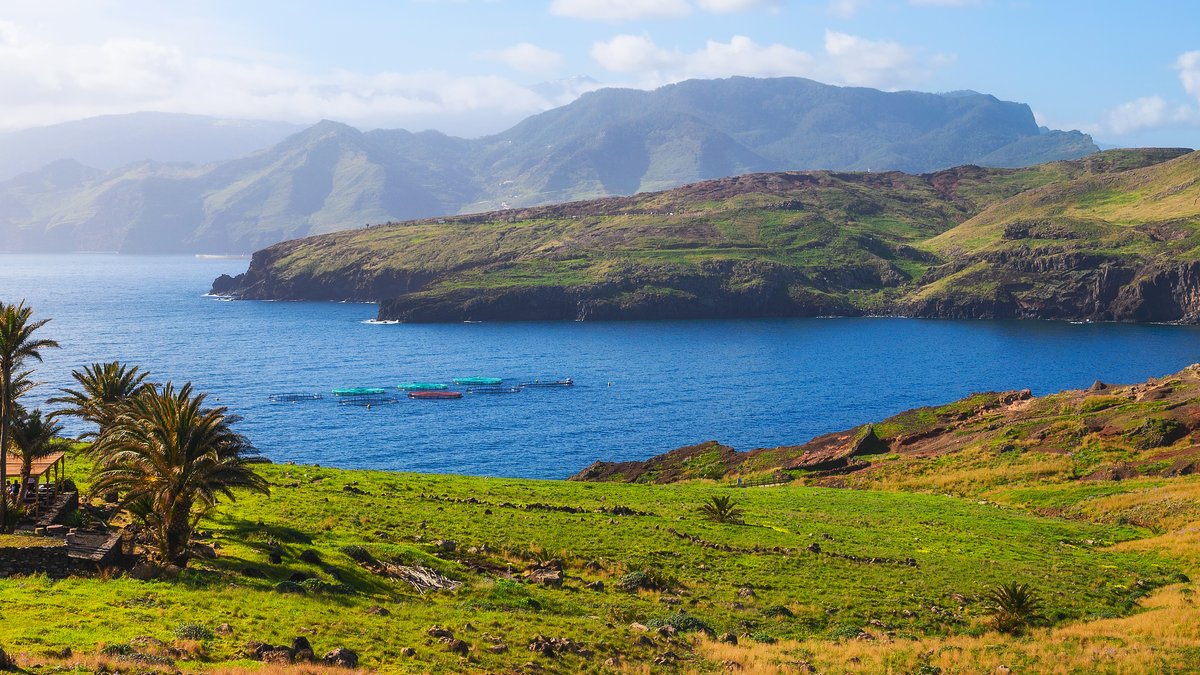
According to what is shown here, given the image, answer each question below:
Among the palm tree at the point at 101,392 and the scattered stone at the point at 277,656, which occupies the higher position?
the palm tree at the point at 101,392

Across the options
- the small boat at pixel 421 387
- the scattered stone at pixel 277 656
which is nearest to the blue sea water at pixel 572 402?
the small boat at pixel 421 387

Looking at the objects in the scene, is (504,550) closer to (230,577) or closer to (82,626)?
(230,577)

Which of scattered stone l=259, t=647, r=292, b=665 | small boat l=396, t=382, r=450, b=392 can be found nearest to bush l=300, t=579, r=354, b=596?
scattered stone l=259, t=647, r=292, b=665

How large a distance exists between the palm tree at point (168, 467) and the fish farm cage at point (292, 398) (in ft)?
391

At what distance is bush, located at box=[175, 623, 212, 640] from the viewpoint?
27047 mm

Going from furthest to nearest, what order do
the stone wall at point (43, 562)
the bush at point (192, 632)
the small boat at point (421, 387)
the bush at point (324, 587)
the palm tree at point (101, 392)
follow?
the small boat at point (421, 387) < the palm tree at point (101, 392) < the bush at point (324, 587) < the stone wall at point (43, 562) < the bush at point (192, 632)

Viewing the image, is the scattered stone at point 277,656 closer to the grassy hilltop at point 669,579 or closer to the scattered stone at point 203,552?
the grassy hilltop at point 669,579

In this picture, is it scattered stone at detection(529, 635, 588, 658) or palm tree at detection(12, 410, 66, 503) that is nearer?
scattered stone at detection(529, 635, 588, 658)

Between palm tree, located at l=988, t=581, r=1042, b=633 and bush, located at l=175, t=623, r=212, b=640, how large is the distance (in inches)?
1158

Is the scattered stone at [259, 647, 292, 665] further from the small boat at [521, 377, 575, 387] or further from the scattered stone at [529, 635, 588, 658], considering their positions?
the small boat at [521, 377, 575, 387]

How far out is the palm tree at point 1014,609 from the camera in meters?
37.0

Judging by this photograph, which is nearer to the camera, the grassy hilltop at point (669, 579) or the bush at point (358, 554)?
the grassy hilltop at point (669, 579)

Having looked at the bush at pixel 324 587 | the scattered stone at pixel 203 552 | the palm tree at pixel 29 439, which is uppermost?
the palm tree at pixel 29 439

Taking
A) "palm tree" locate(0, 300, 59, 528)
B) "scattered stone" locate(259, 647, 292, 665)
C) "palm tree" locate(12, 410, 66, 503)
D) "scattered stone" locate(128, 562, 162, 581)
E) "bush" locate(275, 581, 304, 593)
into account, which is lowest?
"bush" locate(275, 581, 304, 593)
